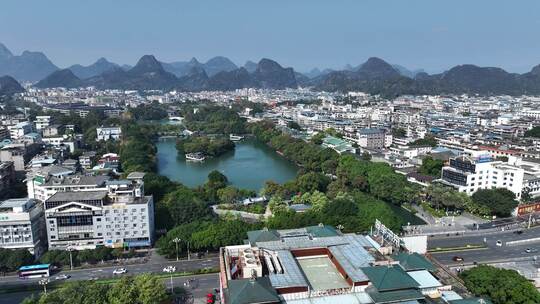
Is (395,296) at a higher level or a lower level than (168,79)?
lower

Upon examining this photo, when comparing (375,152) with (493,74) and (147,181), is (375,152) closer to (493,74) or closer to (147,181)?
(147,181)

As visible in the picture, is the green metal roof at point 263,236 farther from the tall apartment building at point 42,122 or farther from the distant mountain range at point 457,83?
the distant mountain range at point 457,83

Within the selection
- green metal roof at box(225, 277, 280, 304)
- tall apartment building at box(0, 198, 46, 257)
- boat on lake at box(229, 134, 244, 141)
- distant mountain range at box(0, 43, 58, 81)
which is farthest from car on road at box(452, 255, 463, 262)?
distant mountain range at box(0, 43, 58, 81)

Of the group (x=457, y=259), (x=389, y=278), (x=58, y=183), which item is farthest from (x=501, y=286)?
(x=58, y=183)

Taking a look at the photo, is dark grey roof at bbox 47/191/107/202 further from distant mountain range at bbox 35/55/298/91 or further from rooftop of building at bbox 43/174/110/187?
distant mountain range at bbox 35/55/298/91

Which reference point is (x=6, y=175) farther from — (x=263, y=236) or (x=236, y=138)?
(x=236, y=138)

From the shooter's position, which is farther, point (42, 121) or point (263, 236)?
point (42, 121)
